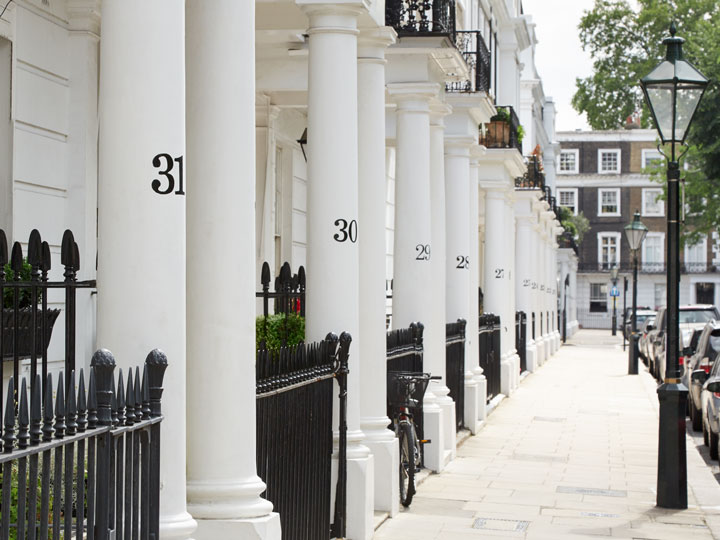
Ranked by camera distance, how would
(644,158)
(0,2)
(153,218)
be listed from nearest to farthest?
(153,218) → (0,2) → (644,158)

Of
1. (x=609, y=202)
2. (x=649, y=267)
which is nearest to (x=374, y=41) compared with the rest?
(x=609, y=202)

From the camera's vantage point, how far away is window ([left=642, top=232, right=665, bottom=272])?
3526 inches

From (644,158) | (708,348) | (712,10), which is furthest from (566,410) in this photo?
(644,158)

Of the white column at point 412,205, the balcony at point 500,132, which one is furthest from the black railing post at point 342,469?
the balcony at point 500,132

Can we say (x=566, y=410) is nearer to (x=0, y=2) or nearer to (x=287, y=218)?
(x=287, y=218)

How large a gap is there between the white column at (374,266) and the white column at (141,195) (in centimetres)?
490

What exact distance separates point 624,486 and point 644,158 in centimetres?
7647

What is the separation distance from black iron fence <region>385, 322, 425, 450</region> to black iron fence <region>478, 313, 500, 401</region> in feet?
25.1

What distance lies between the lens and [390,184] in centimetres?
2153

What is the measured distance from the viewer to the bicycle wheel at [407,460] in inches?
448

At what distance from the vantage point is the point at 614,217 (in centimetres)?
8912

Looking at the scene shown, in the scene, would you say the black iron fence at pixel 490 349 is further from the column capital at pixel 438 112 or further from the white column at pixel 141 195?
the white column at pixel 141 195

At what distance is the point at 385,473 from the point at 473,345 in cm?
845

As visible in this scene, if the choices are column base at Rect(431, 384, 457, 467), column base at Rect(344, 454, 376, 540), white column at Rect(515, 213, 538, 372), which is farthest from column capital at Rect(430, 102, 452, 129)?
white column at Rect(515, 213, 538, 372)
